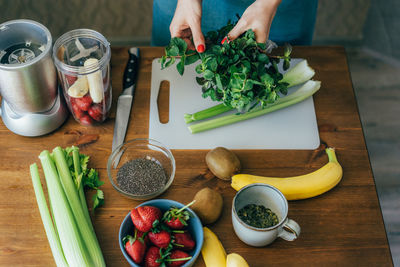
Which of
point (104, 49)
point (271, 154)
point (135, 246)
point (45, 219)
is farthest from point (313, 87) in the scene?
point (45, 219)

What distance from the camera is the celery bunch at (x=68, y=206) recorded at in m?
1.10

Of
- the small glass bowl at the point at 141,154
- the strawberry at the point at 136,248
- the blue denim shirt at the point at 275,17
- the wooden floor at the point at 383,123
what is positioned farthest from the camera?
the wooden floor at the point at 383,123

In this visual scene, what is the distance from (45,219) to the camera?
3.73 feet

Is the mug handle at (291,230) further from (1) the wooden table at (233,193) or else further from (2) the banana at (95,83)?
(2) the banana at (95,83)

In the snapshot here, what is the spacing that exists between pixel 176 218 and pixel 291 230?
28cm

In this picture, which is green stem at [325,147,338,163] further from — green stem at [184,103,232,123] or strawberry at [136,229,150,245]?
strawberry at [136,229,150,245]

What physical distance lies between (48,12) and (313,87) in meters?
1.66

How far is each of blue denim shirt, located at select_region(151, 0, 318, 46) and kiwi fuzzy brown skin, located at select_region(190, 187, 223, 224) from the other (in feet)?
2.34

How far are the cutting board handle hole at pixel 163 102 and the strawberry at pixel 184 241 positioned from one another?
42cm

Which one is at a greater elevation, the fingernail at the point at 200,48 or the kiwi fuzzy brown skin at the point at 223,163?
the fingernail at the point at 200,48

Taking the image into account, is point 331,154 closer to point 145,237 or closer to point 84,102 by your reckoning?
point 145,237

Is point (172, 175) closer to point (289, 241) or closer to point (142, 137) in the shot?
point (142, 137)

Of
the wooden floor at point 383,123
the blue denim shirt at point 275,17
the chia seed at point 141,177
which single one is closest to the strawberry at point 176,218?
the chia seed at point 141,177

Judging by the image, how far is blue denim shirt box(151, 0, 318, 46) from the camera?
1.57 m
